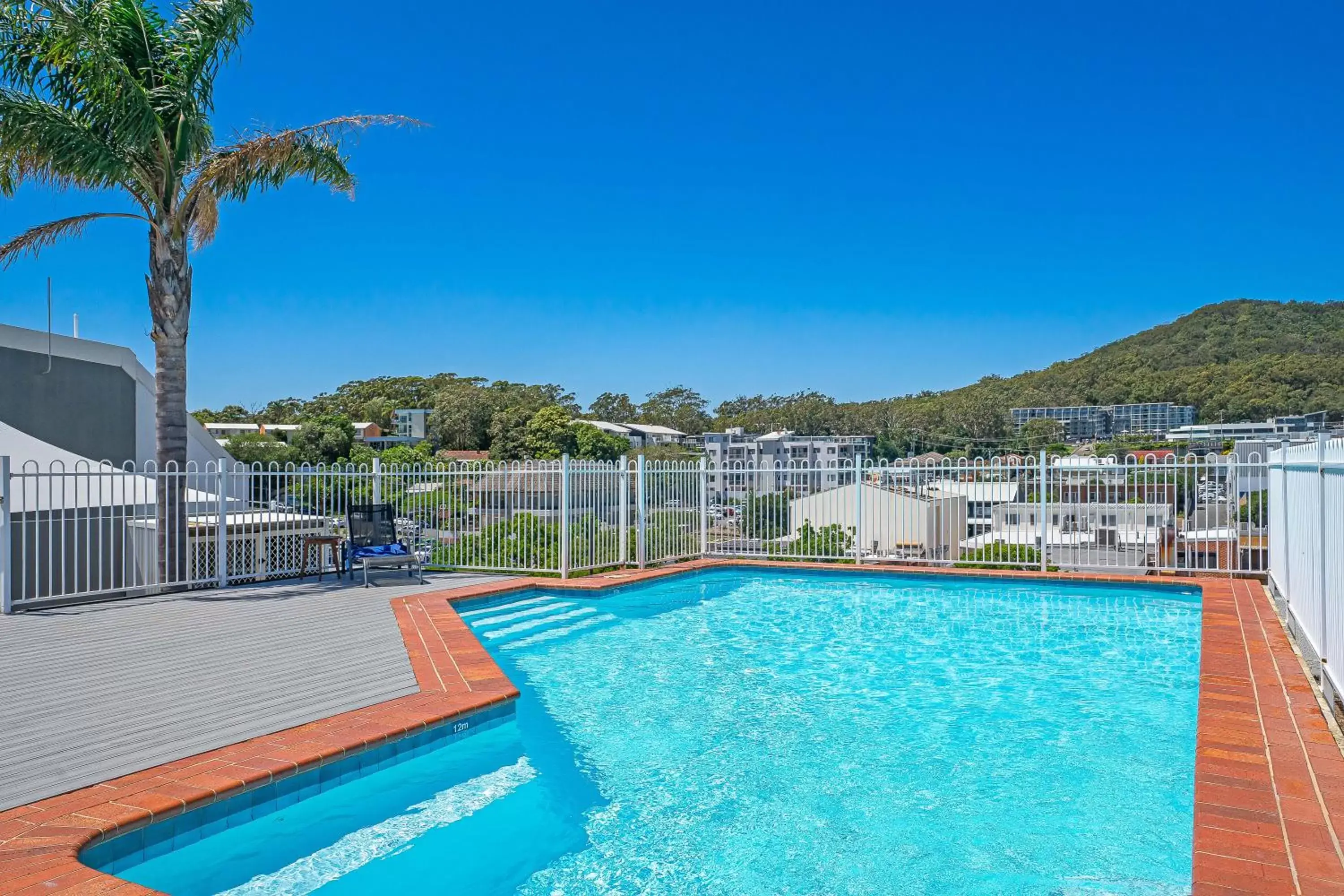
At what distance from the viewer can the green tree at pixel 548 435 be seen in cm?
7188

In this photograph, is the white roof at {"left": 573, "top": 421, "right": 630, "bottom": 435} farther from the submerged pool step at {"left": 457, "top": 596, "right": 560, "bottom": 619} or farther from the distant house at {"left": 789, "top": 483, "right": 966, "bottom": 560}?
→ the submerged pool step at {"left": 457, "top": 596, "right": 560, "bottom": 619}

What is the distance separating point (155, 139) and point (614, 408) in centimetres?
11468

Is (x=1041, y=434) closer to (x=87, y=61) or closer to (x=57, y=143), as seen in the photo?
(x=87, y=61)

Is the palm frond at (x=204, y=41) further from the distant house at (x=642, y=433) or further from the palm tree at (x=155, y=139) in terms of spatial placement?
the distant house at (x=642, y=433)

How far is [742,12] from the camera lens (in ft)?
70.6

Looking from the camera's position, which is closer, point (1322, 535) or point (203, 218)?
point (1322, 535)

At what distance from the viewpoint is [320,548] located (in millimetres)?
10539

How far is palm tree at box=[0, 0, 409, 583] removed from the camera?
8.88 metres

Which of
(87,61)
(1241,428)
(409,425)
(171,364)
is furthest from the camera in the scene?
(409,425)

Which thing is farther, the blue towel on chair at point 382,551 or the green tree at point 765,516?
the green tree at point 765,516

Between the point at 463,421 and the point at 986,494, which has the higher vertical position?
the point at 463,421

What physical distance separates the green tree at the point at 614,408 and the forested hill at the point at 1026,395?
18cm

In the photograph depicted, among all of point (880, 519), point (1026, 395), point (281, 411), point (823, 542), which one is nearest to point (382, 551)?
point (823, 542)

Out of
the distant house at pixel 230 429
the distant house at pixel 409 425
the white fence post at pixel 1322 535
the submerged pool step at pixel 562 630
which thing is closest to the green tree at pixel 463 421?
the distant house at pixel 409 425
